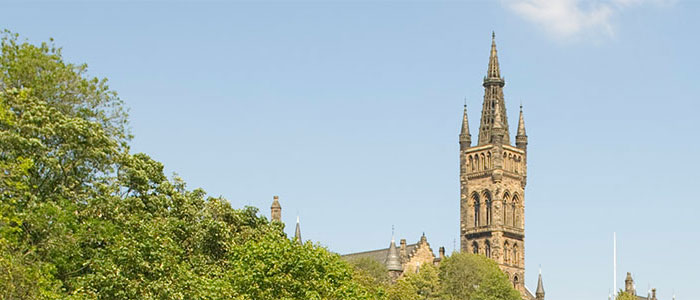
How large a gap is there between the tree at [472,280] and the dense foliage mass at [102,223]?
195 ft

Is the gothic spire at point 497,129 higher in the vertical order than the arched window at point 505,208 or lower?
higher

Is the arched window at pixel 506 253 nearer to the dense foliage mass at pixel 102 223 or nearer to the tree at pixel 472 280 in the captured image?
the tree at pixel 472 280

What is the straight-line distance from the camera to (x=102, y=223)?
55156 mm

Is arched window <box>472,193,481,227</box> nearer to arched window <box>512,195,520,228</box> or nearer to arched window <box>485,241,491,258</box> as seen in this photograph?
arched window <box>485,241,491,258</box>

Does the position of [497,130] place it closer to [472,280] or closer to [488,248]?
[488,248]

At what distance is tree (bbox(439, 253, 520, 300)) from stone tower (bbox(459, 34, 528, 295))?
127ft

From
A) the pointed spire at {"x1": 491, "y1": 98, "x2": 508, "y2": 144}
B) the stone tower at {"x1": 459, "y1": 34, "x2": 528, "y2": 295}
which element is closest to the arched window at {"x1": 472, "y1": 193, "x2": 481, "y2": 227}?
the stone tower at {"x1": 459, "y1": 34, "x2": 528, "y2": 295}

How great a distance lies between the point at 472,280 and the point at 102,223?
248 feet

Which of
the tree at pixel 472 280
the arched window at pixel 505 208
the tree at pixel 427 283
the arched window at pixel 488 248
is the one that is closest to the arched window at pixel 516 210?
the arched window at pixel 505 208

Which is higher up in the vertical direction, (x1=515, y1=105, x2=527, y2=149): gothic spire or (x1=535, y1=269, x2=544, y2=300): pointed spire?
(x1=515, y1=105, x2=527, y2=149): gothic spire

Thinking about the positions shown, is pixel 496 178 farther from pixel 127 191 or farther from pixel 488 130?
pixel 127 191

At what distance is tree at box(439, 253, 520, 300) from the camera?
123 meters

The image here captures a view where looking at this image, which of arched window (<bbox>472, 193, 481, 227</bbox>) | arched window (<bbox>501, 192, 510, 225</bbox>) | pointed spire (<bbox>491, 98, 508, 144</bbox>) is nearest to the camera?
arched window (<bbox>501, 192, 510, 225</bbox>)

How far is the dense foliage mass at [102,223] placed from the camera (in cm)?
4975
